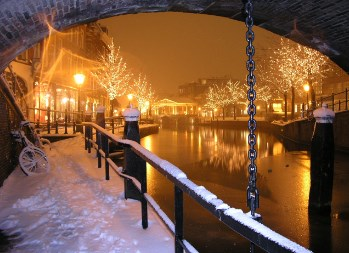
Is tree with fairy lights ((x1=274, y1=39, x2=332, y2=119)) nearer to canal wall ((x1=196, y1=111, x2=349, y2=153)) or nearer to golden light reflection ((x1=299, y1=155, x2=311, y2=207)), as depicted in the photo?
canal wall ((x1=196, y1=111, x2=349, y2=153))

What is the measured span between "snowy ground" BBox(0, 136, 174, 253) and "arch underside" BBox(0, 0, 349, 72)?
2.60m

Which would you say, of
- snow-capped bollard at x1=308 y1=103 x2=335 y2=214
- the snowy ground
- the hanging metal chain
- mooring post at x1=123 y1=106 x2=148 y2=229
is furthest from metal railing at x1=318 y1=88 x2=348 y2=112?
the hanging metal chain

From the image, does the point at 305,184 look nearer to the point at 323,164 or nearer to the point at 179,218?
the point at 323,164

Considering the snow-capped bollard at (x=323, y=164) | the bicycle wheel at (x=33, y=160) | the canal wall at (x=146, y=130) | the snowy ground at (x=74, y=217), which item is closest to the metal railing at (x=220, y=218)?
the snowy ground at (x=74, y=217)

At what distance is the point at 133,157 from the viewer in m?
6.77

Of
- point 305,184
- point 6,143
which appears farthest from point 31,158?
point 305,184

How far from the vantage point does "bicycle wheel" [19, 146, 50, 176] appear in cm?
941

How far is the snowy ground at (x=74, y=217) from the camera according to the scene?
464 cm

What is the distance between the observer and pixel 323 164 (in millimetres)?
8086

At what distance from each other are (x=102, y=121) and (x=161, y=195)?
7.13 metres

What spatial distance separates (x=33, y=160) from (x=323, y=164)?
731 centimetres

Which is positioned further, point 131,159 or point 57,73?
point 57,73

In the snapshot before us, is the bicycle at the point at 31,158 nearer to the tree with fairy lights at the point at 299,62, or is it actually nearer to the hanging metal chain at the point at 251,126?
the hanging metal chain at the point at 251,126

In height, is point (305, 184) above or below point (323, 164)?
below
